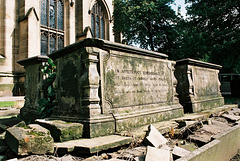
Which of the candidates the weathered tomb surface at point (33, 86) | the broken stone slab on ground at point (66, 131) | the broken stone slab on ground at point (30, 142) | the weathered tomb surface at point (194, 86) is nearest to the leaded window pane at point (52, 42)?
the weathered tomb surface at point (33, 86)

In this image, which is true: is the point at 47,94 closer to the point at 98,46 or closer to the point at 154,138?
the point at 98,46

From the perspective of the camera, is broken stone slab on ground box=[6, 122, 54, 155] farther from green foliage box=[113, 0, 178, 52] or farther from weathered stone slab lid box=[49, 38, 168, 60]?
green foliage box=[113, 0, 178, 52]

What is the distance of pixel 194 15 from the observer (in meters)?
15.8

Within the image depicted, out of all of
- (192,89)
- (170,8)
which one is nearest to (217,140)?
(192,89)

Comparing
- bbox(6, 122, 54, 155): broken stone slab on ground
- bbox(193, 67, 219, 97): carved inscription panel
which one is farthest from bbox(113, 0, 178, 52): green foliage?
bbox(6, 122, 54, 155): broken stone slab on ground

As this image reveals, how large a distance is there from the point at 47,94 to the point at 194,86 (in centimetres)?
468

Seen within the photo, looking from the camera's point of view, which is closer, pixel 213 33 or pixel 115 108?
pixel 115 108

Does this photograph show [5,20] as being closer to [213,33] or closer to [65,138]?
[65,138]

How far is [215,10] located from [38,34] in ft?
46.3

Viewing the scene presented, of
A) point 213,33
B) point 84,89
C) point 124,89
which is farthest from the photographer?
point 213,33

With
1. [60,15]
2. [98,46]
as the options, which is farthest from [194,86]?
Answer: [60,15]

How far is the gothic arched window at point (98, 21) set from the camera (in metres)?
19.3

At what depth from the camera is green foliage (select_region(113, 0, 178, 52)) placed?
16319 millimetres

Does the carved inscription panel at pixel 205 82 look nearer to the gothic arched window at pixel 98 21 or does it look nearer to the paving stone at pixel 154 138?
the paving stone at pixel 154 138
